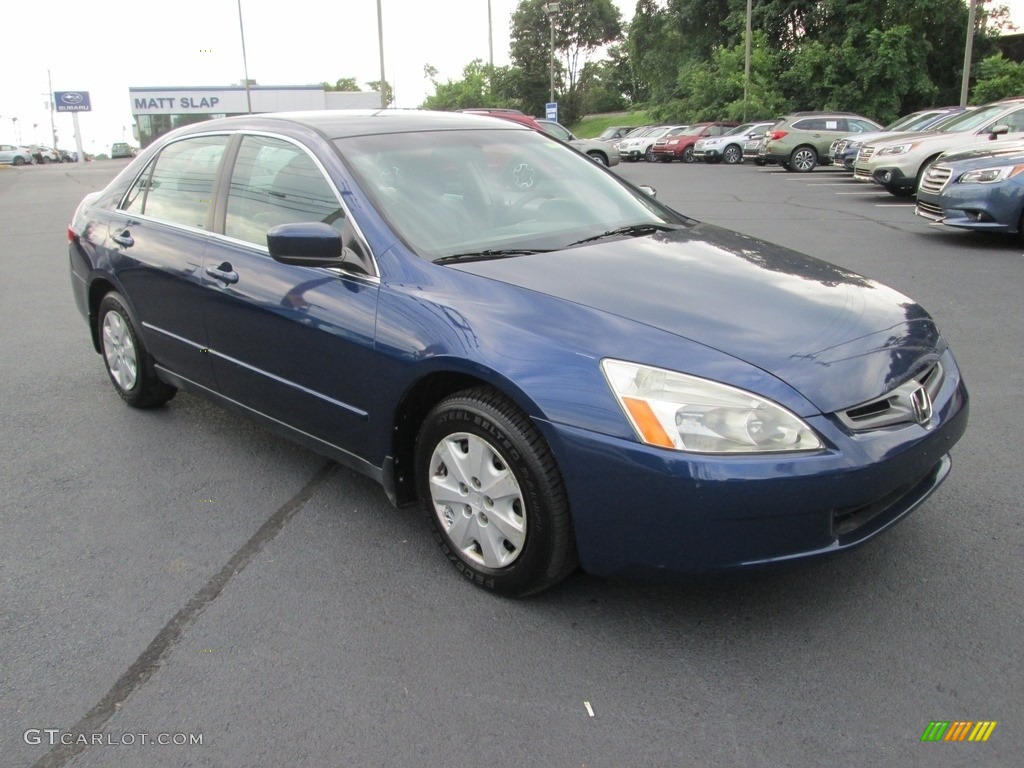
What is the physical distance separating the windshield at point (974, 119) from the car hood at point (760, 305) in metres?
12.5

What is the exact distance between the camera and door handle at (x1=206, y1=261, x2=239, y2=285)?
3.80 metres

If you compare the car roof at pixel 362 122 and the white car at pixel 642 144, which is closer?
the car roof at pixel 362 122

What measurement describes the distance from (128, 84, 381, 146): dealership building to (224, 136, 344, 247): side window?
60.4m

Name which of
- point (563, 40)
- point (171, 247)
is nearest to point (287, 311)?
point (171, 247)

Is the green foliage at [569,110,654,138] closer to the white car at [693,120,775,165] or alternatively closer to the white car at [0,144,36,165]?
the white car at [693,120,775,165]

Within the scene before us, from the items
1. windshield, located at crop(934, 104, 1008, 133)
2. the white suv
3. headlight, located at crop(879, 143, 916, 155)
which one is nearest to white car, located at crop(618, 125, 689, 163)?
the white suv

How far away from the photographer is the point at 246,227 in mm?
3898

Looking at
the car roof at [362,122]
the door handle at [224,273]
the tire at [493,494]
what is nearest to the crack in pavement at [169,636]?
the tire at [493,494]

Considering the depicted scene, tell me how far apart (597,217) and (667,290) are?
3.18 ft

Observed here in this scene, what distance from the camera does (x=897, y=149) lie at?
583 inches

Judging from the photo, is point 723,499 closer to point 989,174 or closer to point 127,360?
point 127,360

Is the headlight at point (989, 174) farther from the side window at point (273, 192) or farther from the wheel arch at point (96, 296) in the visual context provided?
the wheel arch at point (96, 296)

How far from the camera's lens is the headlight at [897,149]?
14.6 m

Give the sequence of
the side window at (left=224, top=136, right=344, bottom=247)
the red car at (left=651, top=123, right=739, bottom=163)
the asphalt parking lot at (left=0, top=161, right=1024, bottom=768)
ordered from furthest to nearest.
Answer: the red car at (left=651, top=123, right=739, bottom=163), the side window at (left=224, top=136, right=344, bottom=247), the asphalt parking lot at (left=0, top=161, right=1024, bottom=768)
